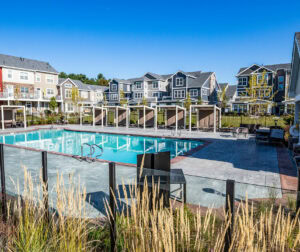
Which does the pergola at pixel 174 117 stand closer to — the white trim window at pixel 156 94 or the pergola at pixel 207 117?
the pergola at pixel 207 117

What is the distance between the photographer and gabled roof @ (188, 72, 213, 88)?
130ft

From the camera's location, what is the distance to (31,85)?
35969 mm

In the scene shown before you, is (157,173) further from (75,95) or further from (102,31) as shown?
(75,95)

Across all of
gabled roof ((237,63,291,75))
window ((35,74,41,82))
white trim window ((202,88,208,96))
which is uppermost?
gabled roof ((237,63,291,75))

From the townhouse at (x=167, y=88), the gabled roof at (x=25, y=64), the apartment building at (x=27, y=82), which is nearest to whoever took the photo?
the apartment building at (x=27, y=82)

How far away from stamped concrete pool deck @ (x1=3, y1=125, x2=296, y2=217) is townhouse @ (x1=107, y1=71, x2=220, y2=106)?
30.1 meters

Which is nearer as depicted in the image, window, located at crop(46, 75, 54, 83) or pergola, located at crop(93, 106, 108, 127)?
pergola, located at crop(93, 106, 108, 127)

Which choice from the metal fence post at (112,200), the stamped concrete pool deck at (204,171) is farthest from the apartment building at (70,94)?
the metal fence post at (112,200)

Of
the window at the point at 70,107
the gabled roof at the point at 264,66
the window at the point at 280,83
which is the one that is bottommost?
the window at the point at 70,107

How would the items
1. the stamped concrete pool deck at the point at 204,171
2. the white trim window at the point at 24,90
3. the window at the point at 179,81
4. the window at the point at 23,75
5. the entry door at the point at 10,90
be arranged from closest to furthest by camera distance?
the stamped concrete pool deck at the point at 204,171 → the entry door at the point at 10,90 → the window at the point at 23,75 → the white trim window at the point at 24,90 → the window at the point at 179,81

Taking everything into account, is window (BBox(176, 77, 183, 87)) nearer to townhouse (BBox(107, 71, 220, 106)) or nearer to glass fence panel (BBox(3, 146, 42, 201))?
townhouse (BBox(107, 71, 220, 106))

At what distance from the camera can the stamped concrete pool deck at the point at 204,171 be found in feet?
7.13

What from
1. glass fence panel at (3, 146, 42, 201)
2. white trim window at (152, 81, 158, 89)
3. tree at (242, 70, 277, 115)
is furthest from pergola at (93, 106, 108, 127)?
glass fence panel at (3, 146, 42, 201)

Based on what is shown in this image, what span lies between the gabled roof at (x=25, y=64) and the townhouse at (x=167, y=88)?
516 inches
